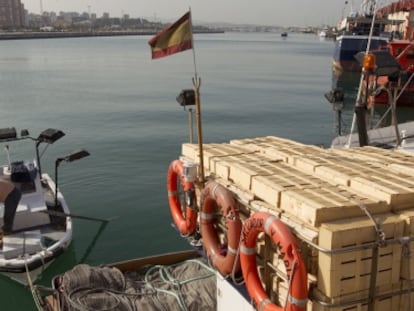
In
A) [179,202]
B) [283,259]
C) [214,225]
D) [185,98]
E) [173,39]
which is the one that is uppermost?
[173,39]

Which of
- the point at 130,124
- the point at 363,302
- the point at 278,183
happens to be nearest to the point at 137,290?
the point at 278,183

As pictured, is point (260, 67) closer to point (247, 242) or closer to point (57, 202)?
point (57, 202)

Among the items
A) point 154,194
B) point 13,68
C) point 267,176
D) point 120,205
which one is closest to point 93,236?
point 120,205

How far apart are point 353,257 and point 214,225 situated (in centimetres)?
321

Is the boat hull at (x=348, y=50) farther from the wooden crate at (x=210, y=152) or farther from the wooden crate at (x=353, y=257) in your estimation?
the wooden crate at (x=353, y=257)

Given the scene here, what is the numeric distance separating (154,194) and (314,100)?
27721mm

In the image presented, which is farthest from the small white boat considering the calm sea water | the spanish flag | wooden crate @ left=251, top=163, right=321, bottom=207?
wooden crate @ left=251, top=163, right=321, bottom=207

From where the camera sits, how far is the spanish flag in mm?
8992

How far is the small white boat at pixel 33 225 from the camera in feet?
35.1

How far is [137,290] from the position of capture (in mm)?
9055

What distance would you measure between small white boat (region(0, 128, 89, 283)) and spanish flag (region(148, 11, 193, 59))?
4.50 metres

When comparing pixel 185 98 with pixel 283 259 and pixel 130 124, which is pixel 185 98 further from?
pixel 130 124

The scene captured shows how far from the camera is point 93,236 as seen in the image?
14.0 metres

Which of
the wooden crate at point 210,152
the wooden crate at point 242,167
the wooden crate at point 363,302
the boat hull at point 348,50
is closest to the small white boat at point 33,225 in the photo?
the wooden crate at point 210,152
